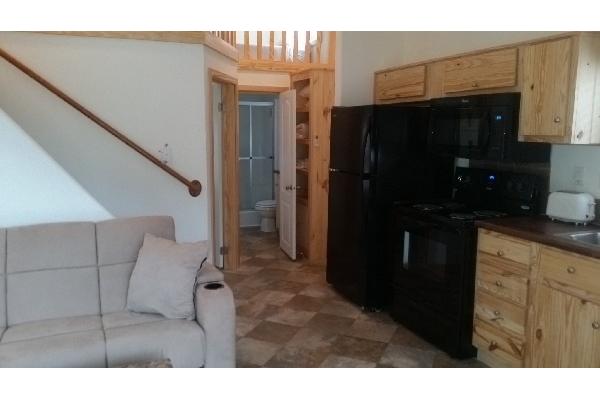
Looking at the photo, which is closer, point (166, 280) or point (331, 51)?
point (166, 280)

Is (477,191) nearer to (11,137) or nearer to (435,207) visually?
(435,207)

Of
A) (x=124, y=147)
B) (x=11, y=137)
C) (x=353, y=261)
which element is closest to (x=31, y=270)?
(x=11, y=137)

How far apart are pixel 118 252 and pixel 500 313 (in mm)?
2219

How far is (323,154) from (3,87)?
2.81 meters

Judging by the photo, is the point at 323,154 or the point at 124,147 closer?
the point at 124,147

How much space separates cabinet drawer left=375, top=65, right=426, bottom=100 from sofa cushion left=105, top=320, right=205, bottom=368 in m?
2.42

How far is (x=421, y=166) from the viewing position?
12.0 feet

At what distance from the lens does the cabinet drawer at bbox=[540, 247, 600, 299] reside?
7.11 feet

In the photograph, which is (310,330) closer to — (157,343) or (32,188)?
(157,343)

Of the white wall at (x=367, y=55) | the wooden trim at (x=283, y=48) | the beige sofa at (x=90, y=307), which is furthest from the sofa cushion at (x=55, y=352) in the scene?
the wooden trim at (x=283, y=48)

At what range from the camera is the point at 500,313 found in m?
2.71

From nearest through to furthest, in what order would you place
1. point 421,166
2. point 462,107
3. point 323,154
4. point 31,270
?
1. point 31,270
2. point 462,107
3. point 421,166
4. point 323,154

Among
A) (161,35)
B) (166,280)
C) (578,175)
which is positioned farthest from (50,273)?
(578,175)

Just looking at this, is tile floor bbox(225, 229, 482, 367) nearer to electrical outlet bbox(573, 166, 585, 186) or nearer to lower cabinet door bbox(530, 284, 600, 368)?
lower cabinet door bbox(530, 284, 600, 368)
